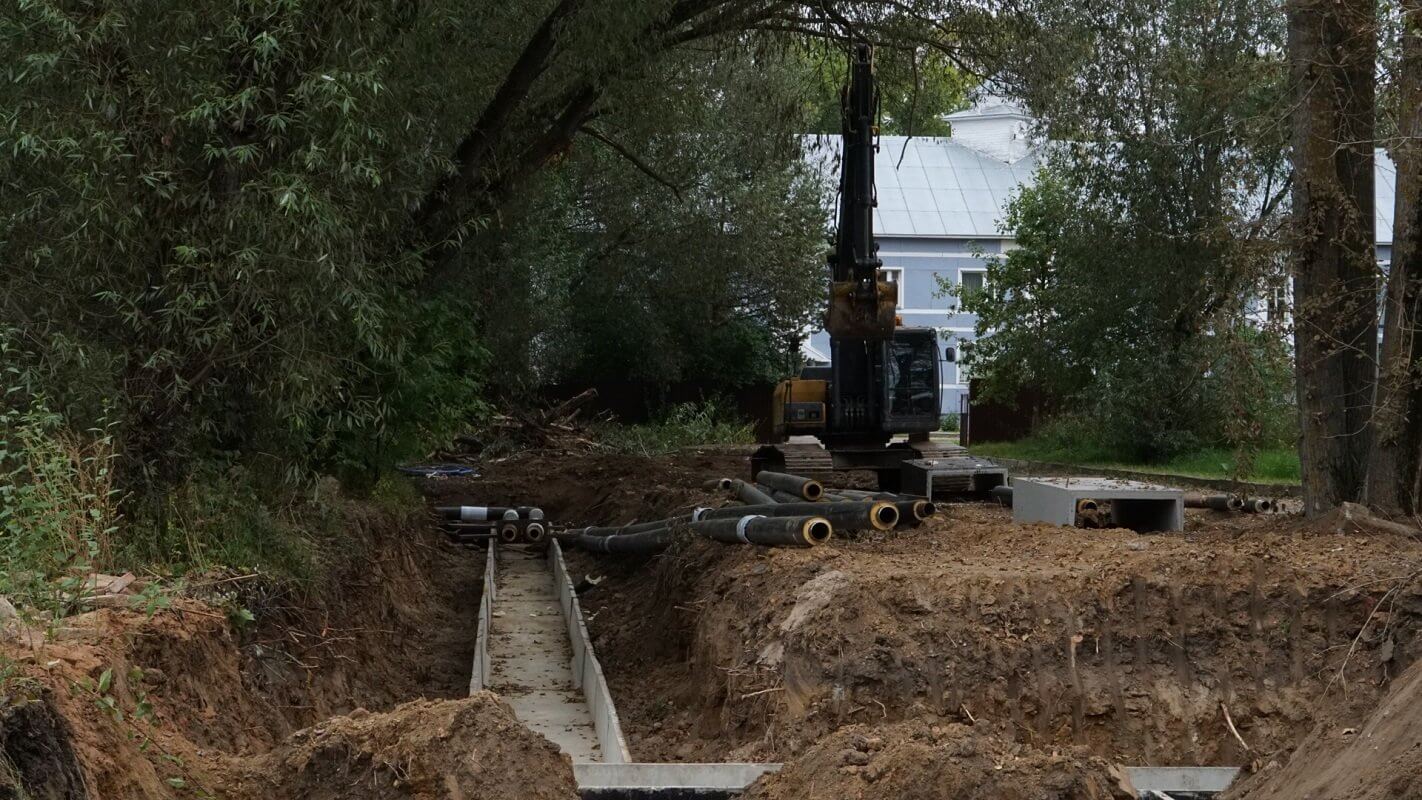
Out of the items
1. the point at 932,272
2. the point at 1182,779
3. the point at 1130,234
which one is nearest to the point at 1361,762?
the point at 1182,779

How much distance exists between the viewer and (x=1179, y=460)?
27781 mm

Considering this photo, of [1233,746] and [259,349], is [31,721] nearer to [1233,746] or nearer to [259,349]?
[259,349]

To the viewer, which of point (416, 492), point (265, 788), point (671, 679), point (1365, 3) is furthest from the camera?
point (416, 492)

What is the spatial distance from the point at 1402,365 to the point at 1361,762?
747 cm

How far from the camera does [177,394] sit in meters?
9.27

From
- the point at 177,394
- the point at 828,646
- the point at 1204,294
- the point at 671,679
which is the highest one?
the point at 1204,294

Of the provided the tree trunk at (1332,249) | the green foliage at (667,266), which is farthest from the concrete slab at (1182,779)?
the green foliage at (667,266)

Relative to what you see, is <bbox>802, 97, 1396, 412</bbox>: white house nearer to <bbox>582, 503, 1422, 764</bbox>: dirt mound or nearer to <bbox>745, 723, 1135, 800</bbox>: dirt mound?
<bbox>582, 503, 1422, 764</bbox>: dirt mound

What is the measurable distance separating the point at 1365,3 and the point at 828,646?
7820 millimetres

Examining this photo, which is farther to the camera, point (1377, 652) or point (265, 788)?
point (1377, 652)

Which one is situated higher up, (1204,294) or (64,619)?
(1204,294)

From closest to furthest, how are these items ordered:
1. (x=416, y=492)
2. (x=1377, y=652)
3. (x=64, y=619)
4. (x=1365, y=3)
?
(x=64, y=619), (x=1377, y=652), (x=1365, y=3), (x=416, y=492)

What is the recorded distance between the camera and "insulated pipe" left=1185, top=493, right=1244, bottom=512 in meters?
15.8

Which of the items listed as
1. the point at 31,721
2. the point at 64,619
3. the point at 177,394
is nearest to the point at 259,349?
the point at 177,394
